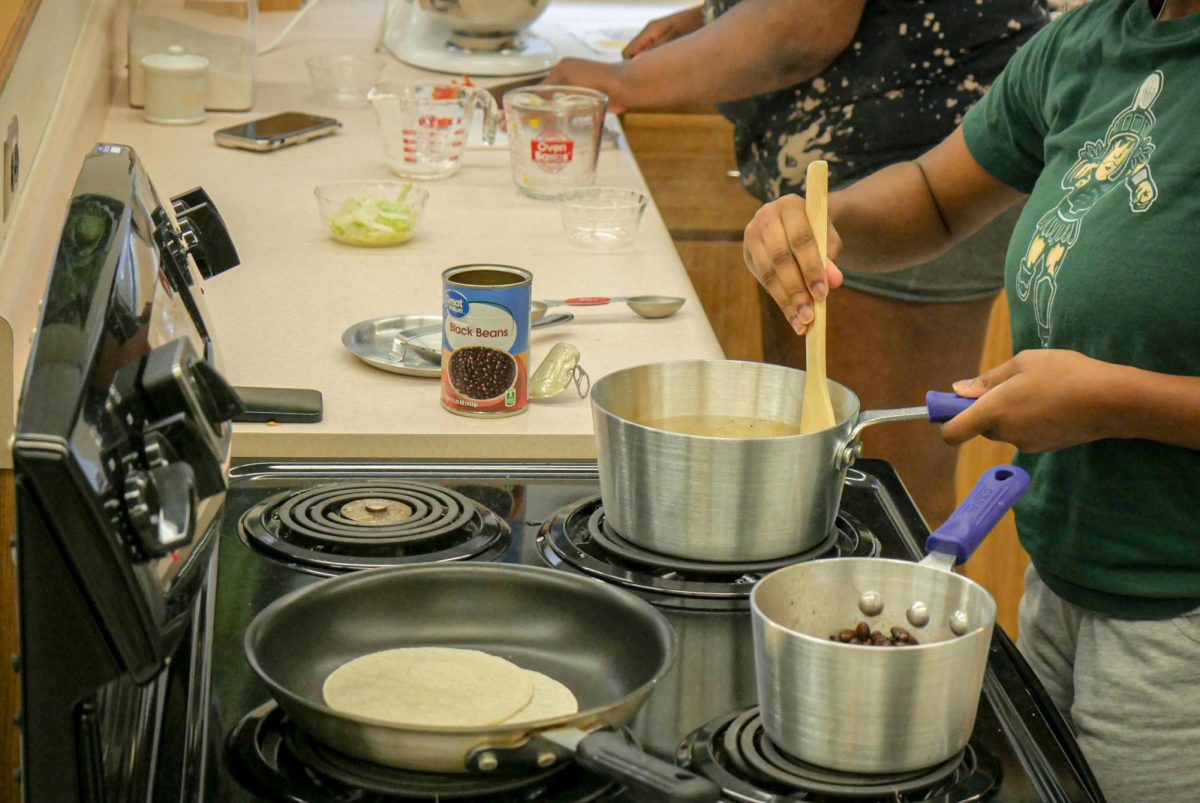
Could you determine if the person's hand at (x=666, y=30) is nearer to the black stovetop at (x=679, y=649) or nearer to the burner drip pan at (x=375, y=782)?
the black stovetop at (x=679, y=649)

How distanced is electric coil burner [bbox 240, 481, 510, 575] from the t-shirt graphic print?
507 millimetres

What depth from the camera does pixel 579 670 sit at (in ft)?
→ 2.97

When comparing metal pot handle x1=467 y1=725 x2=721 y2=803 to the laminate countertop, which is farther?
the laminate countertop

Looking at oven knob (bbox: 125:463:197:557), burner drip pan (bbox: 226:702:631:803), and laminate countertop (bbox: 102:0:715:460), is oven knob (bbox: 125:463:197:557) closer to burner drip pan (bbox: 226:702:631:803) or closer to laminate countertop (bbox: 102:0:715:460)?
burner drip pan (bbox: 226:702:631:803)

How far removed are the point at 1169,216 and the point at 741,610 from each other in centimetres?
46

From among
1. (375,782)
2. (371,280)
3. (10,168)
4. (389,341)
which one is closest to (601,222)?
(371,280)

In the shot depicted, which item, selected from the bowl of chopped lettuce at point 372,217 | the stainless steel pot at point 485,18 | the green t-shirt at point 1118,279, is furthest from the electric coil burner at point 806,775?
the stainless steel pot at point 485,18

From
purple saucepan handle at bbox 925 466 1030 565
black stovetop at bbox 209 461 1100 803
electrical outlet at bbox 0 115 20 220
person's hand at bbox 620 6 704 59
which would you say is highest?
person's hand at bbox 620 6 704 59

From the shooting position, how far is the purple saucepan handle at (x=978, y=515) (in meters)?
0.94

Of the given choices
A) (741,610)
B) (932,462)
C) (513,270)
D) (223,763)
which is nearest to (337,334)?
(513,270)

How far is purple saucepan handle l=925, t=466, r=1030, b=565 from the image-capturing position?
939 millimetres

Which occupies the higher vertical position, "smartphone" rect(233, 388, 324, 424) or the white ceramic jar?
the white ceramic jar

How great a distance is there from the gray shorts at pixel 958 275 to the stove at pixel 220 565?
3.43 ft

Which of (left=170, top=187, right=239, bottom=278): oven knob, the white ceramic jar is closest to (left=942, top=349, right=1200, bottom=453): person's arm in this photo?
(left=170, top=187, right=239, bottom=278): oven knob
